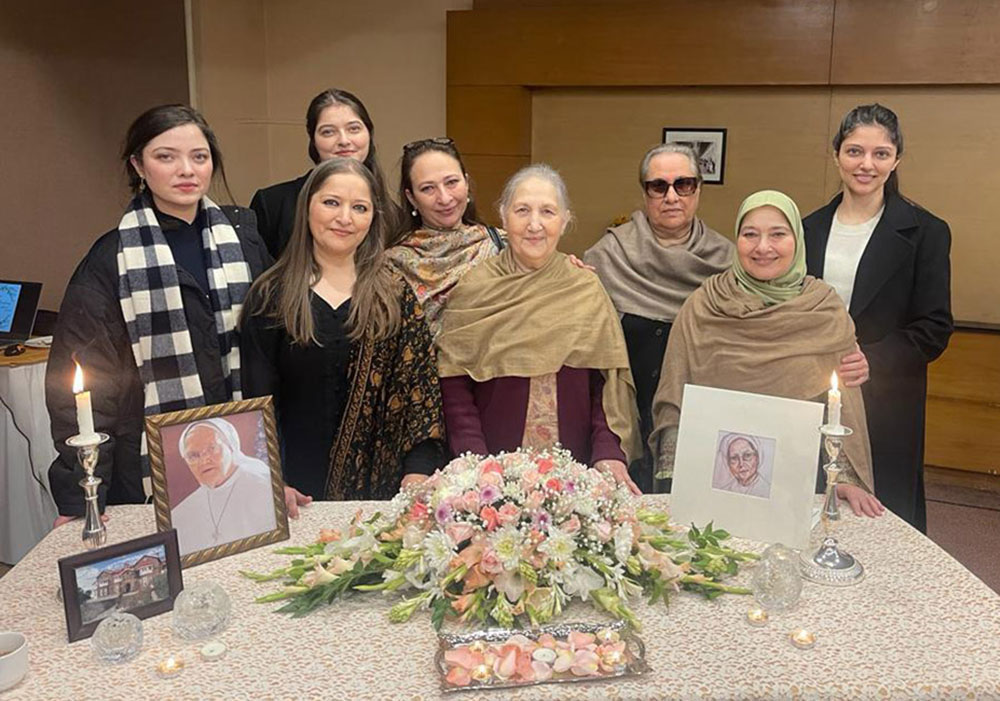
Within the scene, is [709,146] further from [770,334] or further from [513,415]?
[513,415]

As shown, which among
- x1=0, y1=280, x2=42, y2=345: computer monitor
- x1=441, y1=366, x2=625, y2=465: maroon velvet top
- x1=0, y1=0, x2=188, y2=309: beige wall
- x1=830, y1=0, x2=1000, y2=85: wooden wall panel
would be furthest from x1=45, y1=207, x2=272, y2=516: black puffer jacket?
x1=830, y1=0, x2=1000, y2=85: wooden wall panel

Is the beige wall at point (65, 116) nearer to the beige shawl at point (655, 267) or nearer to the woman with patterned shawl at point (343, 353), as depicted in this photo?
the woman with patterned shawl at point (343, 353)

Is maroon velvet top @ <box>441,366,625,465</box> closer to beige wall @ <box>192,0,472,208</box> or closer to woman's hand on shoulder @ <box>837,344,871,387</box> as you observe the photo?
woman's hand on shoulder @ <box>837,344,871,387</box>

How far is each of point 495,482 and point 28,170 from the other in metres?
4.07

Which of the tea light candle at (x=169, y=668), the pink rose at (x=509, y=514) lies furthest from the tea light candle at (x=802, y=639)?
the tea light candle at (x=169, y=668)

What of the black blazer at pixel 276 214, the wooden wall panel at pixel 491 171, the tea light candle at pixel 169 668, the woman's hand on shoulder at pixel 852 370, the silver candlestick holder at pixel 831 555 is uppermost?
the wooden wall panel at pixel 491 171

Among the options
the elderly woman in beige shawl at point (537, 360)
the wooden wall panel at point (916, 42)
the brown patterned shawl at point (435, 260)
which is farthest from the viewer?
the wooden wall panel at point (916, 42)

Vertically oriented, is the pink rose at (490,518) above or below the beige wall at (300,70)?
below

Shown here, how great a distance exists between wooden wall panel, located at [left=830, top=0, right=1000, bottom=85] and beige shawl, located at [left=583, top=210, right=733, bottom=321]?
8.41 feet

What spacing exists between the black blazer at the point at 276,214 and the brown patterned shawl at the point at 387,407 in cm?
76

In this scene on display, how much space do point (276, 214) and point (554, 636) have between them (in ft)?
6.26

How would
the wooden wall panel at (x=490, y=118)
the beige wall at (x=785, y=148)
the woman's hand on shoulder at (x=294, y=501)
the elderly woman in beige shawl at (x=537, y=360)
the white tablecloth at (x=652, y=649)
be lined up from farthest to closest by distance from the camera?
the wooden wall panel at (x=490, y=118) → the beige wall at (x=785, y=148) → the elderly woman in beige shawl at (x=537, y=360) → the woman's hand on shoulder at (x=294, y=501) → the white tablecloth at (x=652, y=649)

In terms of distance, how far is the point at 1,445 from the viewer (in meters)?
3.45

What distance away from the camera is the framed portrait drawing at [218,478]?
157cm
